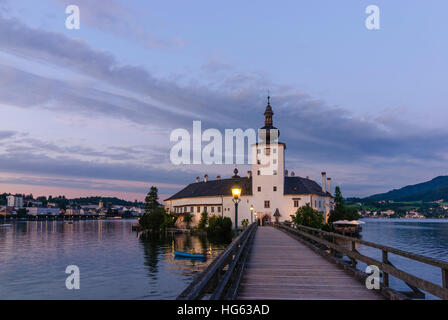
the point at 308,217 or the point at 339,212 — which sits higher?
the point at 308,217

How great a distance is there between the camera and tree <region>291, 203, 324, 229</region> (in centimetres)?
6912

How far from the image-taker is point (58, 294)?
30500 millimetres

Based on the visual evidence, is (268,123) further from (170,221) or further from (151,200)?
→ (151,200)

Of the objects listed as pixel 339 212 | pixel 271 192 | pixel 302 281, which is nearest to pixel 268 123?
pixel 271 192

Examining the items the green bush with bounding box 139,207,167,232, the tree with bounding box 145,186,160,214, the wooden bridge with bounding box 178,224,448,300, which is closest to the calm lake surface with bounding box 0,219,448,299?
the wooden bridge with bounding box 178,224,448,300

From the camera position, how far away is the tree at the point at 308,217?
69.1 meters

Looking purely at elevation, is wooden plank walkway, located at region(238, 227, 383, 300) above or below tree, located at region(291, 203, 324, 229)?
above

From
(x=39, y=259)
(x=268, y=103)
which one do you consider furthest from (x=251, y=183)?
(x=39, y=259)

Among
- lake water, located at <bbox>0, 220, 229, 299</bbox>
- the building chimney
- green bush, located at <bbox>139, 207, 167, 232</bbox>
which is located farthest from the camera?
green bush, located at <bbox>139, 207, 167, 232</bbox>

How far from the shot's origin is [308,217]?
69.8 meters

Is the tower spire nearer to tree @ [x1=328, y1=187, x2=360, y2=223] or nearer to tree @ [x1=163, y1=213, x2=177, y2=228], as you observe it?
tree @ [x1=328, y1=187, x2=360, y2=223]

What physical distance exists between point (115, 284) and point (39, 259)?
22.0m

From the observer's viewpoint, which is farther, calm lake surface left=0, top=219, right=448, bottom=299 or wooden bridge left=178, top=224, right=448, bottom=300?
calm lake surface left=0, top=219, right=448, bottom=299
